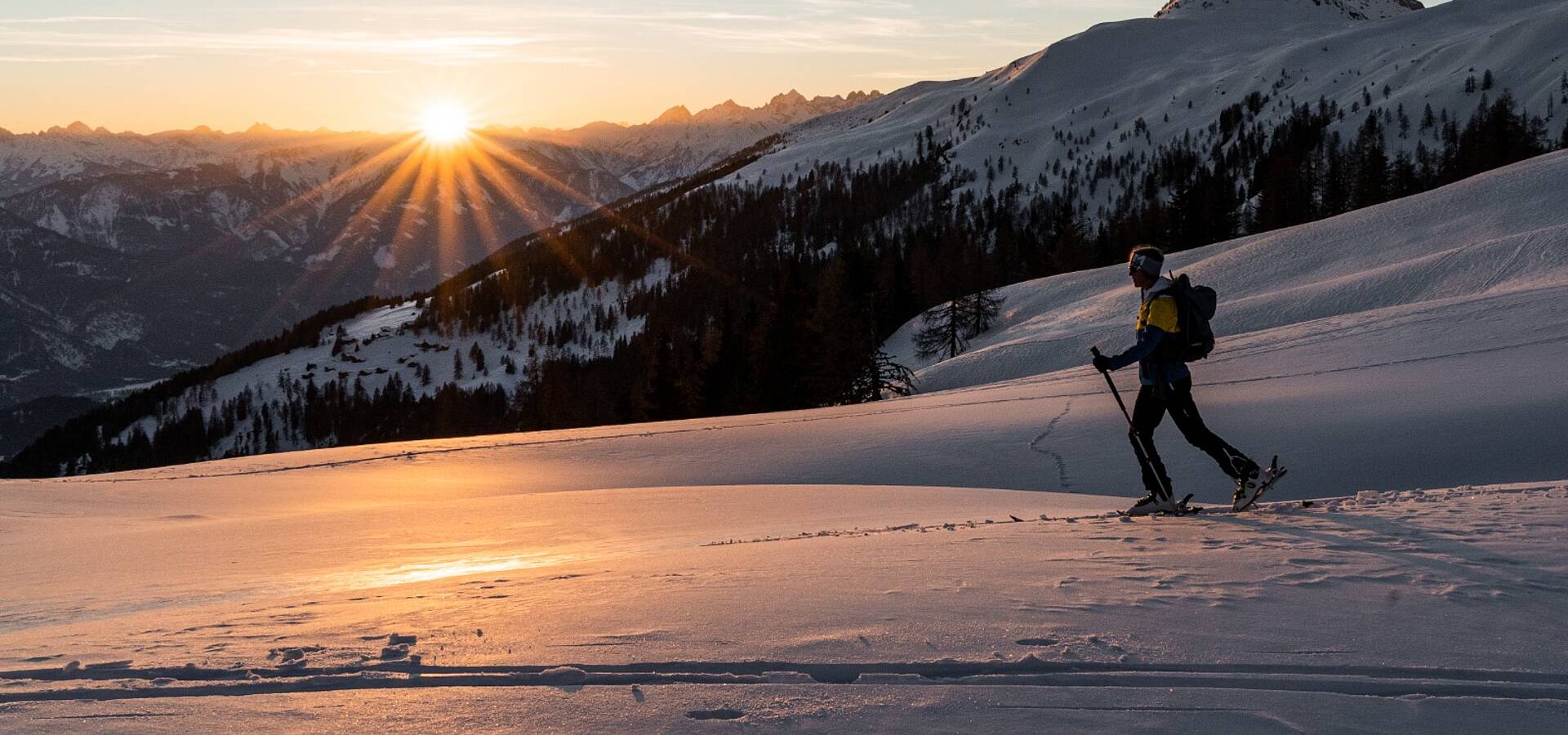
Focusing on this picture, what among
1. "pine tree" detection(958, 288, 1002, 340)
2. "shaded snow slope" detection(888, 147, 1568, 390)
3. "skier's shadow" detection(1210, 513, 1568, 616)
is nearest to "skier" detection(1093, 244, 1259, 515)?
"skier's shadow" detection(1210, 513, 1568, 616)

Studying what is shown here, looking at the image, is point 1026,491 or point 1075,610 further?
point 1026,491

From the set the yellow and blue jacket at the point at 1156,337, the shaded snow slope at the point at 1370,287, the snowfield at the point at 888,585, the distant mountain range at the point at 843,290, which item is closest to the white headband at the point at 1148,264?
the yellow and blue jacket at the point at 1156,337

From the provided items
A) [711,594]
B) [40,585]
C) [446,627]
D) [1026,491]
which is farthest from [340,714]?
[1026,491]

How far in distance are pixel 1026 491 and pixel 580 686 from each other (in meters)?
9.88

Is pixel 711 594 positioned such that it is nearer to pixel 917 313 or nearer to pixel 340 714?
pixel 340 714

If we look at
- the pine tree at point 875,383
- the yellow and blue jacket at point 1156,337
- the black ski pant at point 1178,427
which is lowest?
the pine tree at point 875,383

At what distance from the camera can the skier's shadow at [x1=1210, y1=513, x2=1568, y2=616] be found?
5500 millimetres

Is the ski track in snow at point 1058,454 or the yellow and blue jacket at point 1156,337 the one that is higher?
the yellow and blue jacket at point 1156,337

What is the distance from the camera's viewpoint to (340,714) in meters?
4.14

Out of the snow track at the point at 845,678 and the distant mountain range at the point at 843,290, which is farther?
the distant mountain range at the point at 843,290

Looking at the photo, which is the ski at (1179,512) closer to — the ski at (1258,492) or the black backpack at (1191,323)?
the ski at (1258,492)

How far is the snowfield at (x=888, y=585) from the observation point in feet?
13.7

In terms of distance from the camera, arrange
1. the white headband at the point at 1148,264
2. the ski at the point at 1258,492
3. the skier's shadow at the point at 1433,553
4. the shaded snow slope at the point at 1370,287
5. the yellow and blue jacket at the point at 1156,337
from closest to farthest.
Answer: the skier's shadow at the point at 1433,553, the yellow and blue jacket at the point at 1156,337, the white headband at the point at 1148,264, the ski at the point at 1258,492, the shaded snow slope at the point at 1370,287

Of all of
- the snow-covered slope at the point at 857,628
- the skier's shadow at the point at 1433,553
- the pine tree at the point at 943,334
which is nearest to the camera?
the snow-covered slope at the point at 857,628
